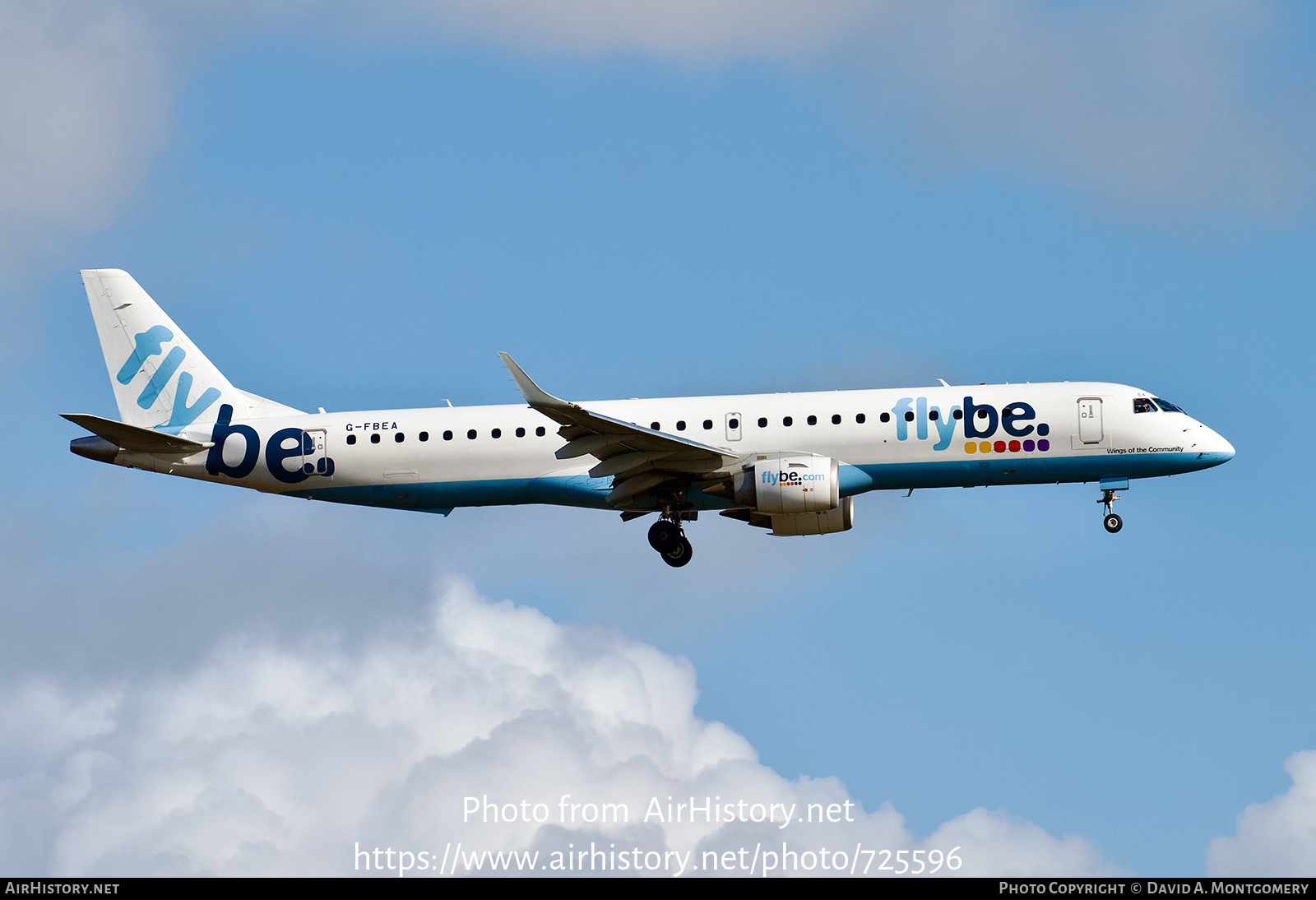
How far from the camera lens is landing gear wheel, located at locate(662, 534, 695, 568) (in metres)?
48.4

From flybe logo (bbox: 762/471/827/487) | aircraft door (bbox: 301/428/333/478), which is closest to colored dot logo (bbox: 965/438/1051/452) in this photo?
flybe logo (bbox: 762/471/827/487)

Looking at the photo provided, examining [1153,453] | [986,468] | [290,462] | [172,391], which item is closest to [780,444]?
[986,468]

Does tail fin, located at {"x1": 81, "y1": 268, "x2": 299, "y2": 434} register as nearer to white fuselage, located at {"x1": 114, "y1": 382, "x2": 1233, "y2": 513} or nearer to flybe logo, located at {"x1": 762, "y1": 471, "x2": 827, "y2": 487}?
white fuselage, located at {"x1": 114, "y1": 382, "x2": 1233, "y2": 513}

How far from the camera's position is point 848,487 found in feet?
153

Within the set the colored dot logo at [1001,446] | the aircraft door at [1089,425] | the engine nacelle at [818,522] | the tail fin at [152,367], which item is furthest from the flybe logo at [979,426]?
the tail fin at [152,367]

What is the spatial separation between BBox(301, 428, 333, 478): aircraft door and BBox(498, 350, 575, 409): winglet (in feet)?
30.6

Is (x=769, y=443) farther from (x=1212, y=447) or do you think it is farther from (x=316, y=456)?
(x=316, y=456)

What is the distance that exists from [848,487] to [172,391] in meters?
21.8

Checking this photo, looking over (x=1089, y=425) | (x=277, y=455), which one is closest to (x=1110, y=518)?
(x=1089, y=425)

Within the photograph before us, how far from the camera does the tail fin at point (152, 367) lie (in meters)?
51.8

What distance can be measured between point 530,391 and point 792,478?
7825 mm

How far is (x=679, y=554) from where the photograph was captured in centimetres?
4850
